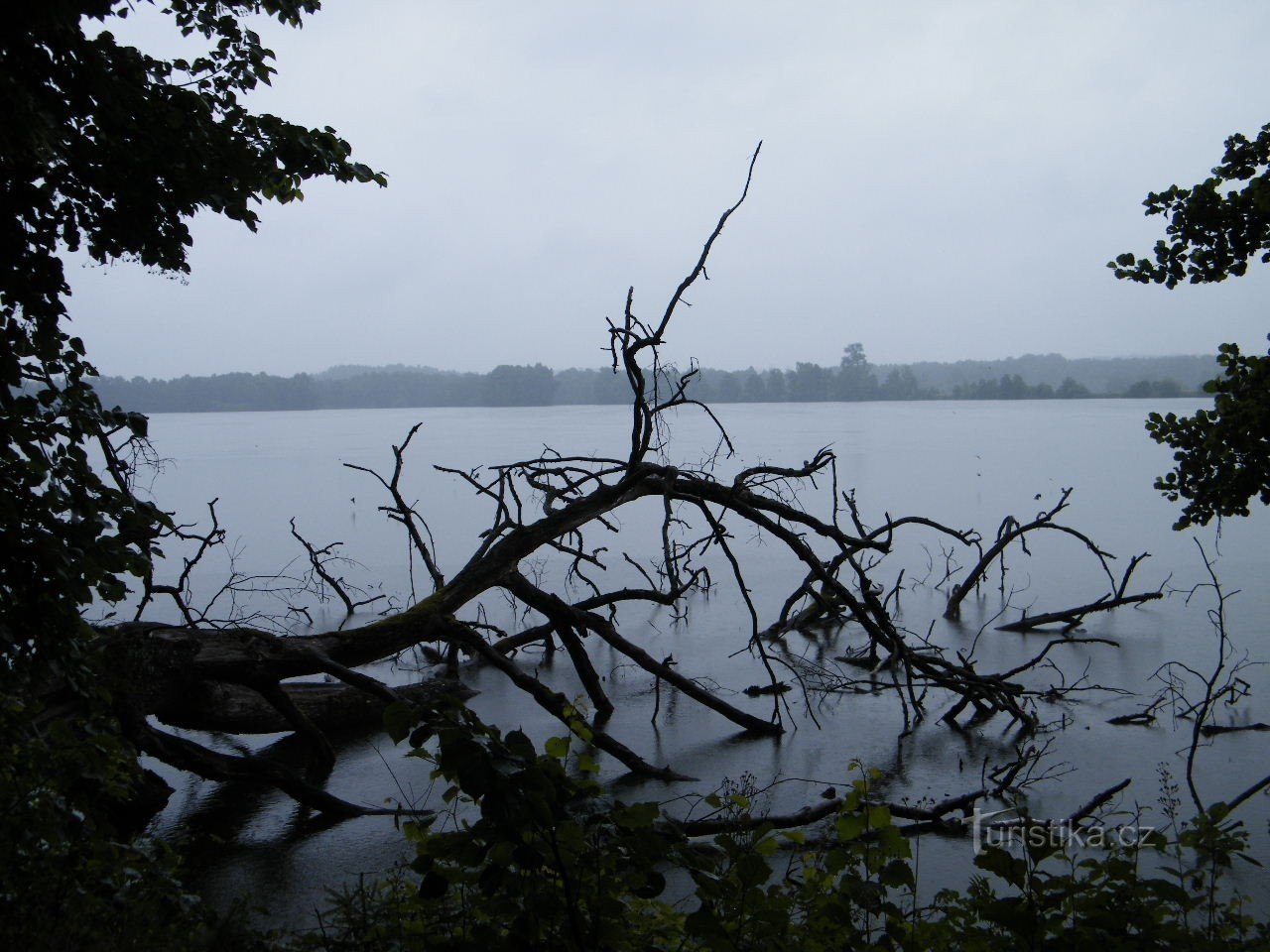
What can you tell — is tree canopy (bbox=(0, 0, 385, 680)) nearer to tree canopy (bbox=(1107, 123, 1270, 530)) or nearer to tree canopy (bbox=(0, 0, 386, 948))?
tree canopy (bbox=(0, 0, 386, 948))

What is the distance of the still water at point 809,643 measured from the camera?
587cm

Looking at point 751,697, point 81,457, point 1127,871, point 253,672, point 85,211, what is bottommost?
point 751,697

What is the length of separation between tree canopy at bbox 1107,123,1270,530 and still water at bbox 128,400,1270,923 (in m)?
1.83

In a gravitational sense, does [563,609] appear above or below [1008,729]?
above

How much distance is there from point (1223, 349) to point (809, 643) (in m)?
6.16

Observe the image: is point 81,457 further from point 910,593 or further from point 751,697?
point 910,593

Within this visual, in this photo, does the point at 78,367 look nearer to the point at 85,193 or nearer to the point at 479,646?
the point at 85,193

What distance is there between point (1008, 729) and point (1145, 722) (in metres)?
0.98

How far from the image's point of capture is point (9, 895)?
9.53 ft

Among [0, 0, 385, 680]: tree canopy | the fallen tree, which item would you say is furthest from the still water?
[0, 0, 385, 680]: tree canopy

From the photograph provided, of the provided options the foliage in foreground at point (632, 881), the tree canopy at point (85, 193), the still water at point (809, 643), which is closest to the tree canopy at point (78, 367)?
the tree canopy at point (85, 193)

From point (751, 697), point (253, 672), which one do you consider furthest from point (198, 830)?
point (751, 697)

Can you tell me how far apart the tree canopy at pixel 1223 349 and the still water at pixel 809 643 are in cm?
183

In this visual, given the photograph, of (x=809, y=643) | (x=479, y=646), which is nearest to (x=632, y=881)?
(x=479, y=646)
